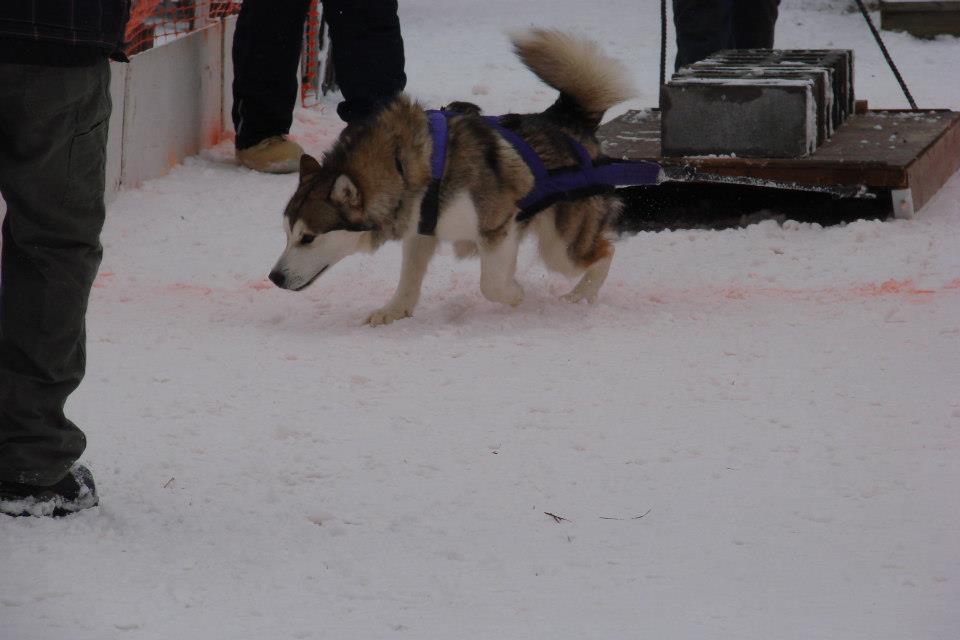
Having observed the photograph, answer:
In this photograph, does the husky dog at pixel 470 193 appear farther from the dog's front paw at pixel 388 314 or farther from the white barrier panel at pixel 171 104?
the white barrier panel at pixel 171 104

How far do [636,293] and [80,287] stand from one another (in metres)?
2.29

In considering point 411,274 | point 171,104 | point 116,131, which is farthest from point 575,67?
point 171,104

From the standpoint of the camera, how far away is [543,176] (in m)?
3.66

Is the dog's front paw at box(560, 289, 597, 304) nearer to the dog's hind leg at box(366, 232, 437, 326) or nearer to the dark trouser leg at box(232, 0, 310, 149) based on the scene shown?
the dog's hind leg at box(366, 232, 437, 326)

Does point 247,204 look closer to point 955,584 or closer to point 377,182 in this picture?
point 377,182

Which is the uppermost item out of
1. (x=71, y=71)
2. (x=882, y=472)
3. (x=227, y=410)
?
(x=71, y=71)

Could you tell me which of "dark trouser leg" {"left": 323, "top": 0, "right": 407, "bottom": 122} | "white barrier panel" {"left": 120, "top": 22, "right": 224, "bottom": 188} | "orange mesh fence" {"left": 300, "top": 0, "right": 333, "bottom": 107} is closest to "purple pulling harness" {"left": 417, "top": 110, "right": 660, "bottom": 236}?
"dark trouser leg" {"left": 323, "top": 0, "right": 407, "bottom": 122}

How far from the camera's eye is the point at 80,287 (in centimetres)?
204

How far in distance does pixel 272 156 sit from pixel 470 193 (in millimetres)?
2385

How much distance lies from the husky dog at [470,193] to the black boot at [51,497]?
4.56 ft

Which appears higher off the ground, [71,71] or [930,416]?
[71,71]

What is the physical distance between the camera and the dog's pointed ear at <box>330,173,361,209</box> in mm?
3401

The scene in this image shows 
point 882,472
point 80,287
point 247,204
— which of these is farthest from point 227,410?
point 247,204

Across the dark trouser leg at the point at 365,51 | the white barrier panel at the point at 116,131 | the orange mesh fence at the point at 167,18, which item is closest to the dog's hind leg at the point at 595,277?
the dark trouser leg at the point at 365,51
